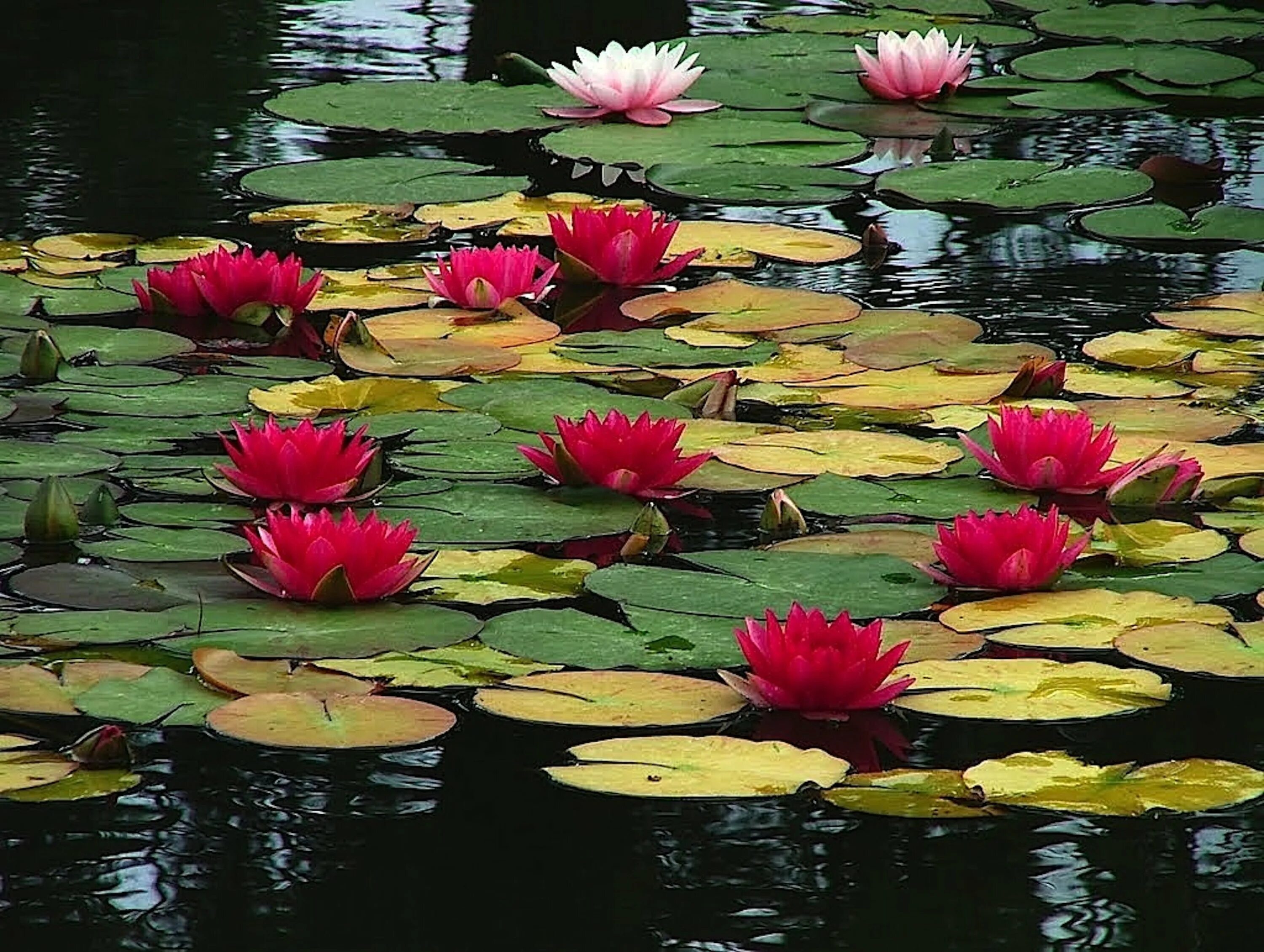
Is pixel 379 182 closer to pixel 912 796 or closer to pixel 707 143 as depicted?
pixel 707 143

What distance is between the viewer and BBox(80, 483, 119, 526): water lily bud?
7.37 ft

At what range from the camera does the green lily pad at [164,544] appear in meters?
2.17

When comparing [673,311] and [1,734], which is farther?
[673,311]

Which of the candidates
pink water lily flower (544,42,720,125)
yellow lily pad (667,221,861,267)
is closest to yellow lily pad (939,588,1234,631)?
yellow lily pad (667,221,861,267)

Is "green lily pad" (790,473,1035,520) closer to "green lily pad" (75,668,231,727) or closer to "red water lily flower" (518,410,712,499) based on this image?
"red water lily flower" (518,410,712,499)

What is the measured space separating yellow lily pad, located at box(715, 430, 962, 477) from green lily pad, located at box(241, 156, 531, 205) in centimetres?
142

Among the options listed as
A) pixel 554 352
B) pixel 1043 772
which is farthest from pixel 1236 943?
pixel 554 352

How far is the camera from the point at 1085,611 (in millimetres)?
2059

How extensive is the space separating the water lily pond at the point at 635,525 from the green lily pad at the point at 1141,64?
0.88 feet

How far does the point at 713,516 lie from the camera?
237 cm

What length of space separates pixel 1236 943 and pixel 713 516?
1009 mm

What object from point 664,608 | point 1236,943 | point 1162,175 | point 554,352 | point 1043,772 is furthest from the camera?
point 1162,175

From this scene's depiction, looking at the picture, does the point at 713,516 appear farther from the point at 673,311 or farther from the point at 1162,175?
the point at 1162,175

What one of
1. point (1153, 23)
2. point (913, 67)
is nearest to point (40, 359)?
point (913, 67)
